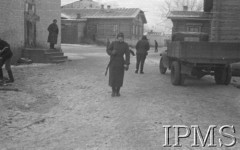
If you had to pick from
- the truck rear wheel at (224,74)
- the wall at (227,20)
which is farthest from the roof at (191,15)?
the truck rear wheel at (224,74)

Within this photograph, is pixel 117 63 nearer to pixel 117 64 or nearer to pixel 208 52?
pixel 117 64

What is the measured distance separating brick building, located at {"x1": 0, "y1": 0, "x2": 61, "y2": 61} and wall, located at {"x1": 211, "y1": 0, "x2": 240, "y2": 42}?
9.69 meters

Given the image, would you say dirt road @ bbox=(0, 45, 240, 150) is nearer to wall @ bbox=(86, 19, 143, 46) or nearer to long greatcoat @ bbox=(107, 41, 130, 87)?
long greatcoat @ bbox=(107, 41, 130, 87)

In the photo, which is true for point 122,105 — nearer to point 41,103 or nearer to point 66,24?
point 41,103

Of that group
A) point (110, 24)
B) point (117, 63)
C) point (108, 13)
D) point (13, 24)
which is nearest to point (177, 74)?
point (117, 63)

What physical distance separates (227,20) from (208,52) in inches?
403

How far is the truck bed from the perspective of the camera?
1138 centimetres

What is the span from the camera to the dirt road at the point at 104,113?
568cm

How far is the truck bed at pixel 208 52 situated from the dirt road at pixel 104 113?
0.92 metres

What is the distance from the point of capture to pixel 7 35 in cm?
1683

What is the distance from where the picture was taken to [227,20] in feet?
68.4

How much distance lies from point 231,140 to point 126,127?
70.7 inches

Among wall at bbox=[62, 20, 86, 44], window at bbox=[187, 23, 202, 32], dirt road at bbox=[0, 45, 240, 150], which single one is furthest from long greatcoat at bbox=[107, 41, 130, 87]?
wall at bbox=[62, 20, 86, 44]

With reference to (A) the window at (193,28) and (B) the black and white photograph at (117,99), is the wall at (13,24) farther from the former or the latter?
(A) the window at (193,28)
